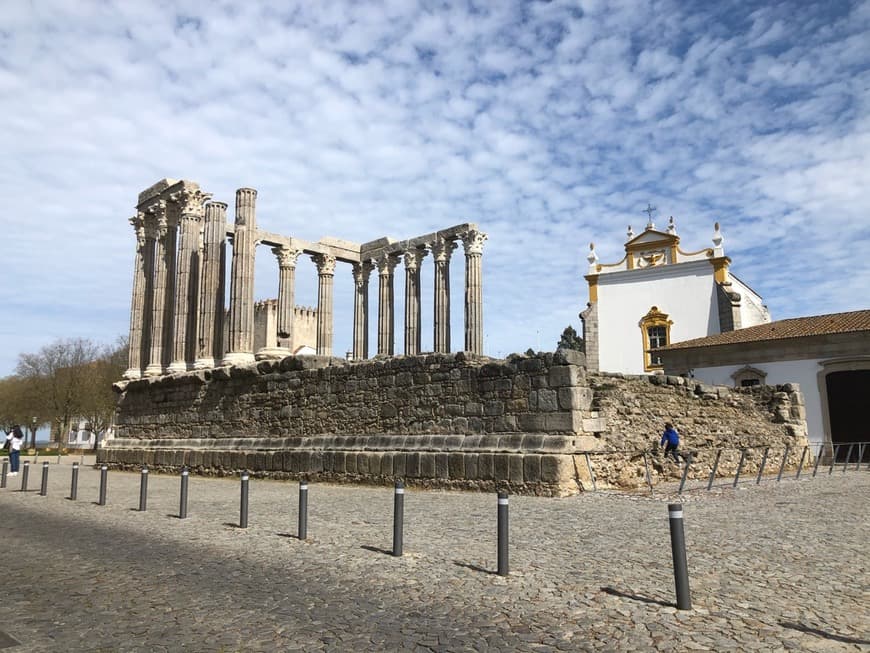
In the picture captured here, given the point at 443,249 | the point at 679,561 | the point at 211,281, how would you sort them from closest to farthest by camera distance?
1. the point at 679,561
2. the point at 211,281
3. the point at 443,249

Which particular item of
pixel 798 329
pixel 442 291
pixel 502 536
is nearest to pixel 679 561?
pixel 502 536

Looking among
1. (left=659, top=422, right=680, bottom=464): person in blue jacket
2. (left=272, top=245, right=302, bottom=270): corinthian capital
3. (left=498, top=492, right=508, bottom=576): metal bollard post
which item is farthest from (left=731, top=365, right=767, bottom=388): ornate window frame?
(left=498, top=492, right=508, bottom=576): metal bollard post

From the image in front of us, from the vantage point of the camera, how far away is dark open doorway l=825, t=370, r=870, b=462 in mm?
22969

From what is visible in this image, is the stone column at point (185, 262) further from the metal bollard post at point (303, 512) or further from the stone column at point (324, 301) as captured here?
the metal bollard post at point (303, 512)

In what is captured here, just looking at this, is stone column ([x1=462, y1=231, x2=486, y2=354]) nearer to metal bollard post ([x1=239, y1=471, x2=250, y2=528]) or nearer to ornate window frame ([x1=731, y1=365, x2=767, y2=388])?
ornate window frame ([x1=731, y1=365, x2=767, y2=388])

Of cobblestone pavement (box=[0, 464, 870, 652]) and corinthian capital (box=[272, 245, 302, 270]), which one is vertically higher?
corinthian capital (box=[272, 245, 302, 270])

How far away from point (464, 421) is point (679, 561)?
823 centimetres

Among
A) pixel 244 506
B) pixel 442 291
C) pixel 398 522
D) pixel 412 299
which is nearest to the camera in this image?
pixel 398 522

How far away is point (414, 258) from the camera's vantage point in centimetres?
2948

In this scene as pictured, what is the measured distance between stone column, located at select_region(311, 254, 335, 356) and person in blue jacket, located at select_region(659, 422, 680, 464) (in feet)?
62.8

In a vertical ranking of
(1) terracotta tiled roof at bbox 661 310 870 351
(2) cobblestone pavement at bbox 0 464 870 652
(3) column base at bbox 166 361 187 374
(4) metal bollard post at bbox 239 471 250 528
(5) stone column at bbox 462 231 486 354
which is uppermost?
(5) stone column at bbox 462 231 486 354

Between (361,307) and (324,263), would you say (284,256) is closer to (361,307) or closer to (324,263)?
(324,263)

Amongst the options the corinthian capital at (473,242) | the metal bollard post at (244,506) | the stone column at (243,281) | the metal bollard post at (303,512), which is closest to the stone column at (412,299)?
the corinthian capital at (473,242)

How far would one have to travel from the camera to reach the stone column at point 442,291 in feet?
91.9
